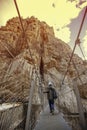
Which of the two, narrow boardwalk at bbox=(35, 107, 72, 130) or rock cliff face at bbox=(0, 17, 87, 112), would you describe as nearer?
narrow boardwalk at bbox=(35, 107, 72, 130)

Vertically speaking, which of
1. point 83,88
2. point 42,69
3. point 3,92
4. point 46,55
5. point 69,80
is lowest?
point 3,92

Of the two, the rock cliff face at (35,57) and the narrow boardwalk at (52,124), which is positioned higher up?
the rock cliff face at (35,57)

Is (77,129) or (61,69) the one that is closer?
(77,129)

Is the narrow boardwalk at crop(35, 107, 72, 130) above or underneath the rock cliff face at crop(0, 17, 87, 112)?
underneath

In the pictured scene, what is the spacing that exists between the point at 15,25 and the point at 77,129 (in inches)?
1365

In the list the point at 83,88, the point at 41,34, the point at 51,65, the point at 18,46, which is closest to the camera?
the point at 83,88

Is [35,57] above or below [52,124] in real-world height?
above

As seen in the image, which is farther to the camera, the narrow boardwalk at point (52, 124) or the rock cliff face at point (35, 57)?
the rock cliff face at point (35, 57)

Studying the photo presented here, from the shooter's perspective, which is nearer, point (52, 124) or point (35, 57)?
point (52, 124)

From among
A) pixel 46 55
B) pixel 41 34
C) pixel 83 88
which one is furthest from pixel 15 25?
pixel 83 88

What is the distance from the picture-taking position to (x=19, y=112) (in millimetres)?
5227

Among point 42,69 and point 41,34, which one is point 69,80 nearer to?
point 42,69

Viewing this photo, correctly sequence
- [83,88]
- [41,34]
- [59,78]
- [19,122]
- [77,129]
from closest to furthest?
[77,129]
[19,122]
[83,88]
[59,78]
[41,34]

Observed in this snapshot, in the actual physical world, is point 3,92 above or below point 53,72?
below
